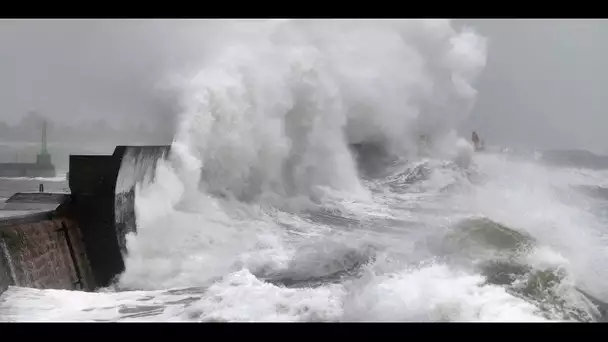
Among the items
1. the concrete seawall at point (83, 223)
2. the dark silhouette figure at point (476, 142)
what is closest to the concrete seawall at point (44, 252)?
the concrete seawall at point (83, 223)

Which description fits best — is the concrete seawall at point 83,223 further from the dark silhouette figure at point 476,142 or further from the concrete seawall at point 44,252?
the dark silhouette figure at point 476,142

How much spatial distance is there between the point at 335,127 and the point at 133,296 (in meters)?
5.36

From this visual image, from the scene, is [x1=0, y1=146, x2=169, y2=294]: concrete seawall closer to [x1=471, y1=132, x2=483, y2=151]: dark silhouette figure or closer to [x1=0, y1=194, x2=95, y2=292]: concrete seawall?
[x1=0, y1=194, x2=95, y2=292]: concrete seawall

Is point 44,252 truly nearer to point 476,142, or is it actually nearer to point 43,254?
point 43,254

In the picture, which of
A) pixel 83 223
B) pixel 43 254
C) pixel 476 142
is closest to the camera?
pixel 43 254

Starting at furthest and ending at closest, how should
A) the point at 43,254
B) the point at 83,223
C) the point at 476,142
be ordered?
the point at 476,142
the point at 83,223
the point at 43,254

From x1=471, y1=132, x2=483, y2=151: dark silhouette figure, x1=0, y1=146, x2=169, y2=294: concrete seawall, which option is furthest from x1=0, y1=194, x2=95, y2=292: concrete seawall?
x1=471, y1=132, x2=483, y2=151: dark silhouette figure

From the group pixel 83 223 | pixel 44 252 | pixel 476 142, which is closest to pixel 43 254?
pixel 44 252
